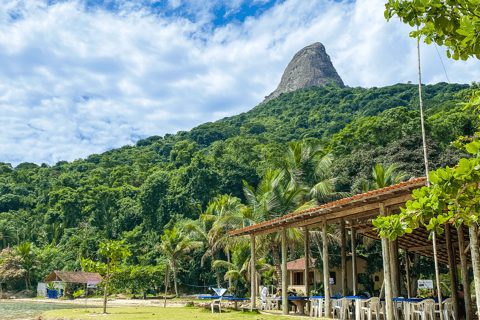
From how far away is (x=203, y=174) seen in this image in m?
39.9

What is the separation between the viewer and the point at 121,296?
30875 mm

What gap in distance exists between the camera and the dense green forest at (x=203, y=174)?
26.5m

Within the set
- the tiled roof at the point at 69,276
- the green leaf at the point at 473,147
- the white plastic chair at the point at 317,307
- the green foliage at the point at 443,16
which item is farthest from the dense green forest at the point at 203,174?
the green leaf at the point at 473,147

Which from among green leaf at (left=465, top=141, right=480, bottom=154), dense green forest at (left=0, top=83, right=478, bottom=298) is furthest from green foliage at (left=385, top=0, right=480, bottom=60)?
dense green forest at (left=0, top=83, right=478, bottom=298)

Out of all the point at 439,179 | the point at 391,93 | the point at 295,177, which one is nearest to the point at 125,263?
the point at 295,177

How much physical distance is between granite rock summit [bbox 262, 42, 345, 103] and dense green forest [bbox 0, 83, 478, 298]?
158ft

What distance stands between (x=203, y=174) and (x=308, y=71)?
88484 millimetres

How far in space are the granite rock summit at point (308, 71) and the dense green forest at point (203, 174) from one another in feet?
158

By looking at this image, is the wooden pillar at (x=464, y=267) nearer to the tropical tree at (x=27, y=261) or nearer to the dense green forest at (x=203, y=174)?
the dense green forest at (x=203, y=174)

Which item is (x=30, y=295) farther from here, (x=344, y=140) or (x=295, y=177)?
(x=344, y=140)

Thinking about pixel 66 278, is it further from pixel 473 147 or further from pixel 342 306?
pixel 473 147

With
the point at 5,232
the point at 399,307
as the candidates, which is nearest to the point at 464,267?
the point at 399,307

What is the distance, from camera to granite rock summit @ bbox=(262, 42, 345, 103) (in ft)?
380

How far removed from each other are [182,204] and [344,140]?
17.9 meters
